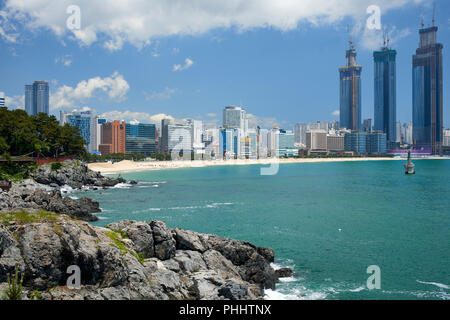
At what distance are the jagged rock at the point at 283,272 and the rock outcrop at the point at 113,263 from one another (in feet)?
5.46

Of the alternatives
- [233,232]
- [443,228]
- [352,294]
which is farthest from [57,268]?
[443,228]

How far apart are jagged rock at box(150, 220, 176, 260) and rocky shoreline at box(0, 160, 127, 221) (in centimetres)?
1463

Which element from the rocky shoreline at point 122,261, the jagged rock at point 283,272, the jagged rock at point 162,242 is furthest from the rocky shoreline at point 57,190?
the jagged rock at point 283,272

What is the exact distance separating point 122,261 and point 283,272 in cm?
1159

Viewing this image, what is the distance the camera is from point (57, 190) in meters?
45.0

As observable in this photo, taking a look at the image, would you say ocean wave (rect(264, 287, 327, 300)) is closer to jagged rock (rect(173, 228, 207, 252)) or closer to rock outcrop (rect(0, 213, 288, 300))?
rock outcrop (rect(0, 213, 288, 300))

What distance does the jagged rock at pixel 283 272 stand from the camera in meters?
21.3

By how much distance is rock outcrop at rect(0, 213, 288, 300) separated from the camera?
11469 mm

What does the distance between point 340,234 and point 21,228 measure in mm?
26649
